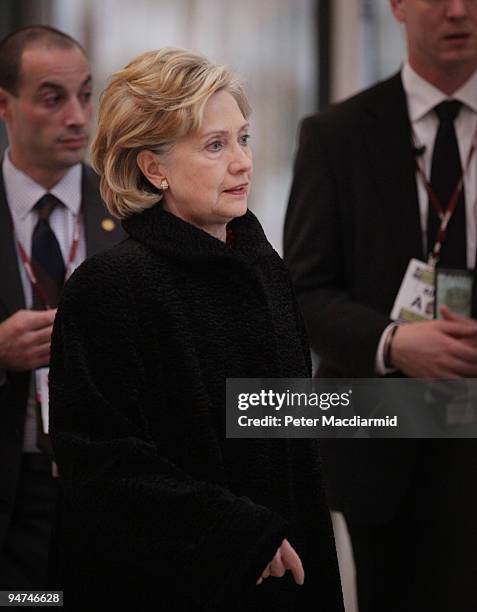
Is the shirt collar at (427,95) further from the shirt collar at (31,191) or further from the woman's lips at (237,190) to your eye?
the woman's lips at (237,190)

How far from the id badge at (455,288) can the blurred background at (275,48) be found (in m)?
2.18

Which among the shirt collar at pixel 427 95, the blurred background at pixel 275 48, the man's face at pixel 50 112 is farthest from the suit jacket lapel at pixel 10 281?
the blurred background at pixel 275 48

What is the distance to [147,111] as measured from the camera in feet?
6.45

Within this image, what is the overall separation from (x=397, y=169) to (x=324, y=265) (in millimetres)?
303

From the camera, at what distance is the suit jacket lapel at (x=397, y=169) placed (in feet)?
9.87

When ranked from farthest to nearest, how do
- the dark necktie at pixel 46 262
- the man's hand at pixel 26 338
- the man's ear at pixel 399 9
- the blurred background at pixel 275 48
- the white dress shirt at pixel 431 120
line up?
the blurred background at pixel 275 48 → the man's ear at pixel 399 9 → the white dress shirt at pixel 431 120 → the dark necktie at pixel 46 262 → the man's hand at pixel 26 338

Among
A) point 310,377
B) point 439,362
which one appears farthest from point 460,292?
point 310,377

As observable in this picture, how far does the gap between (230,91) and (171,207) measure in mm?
218

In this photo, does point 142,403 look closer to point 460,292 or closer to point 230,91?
point 230,91

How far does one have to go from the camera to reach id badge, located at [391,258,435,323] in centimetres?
297

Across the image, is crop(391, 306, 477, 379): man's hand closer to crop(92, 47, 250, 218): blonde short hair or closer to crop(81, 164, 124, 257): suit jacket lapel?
crop(81, 164, 124, 257): suit jacket lapel

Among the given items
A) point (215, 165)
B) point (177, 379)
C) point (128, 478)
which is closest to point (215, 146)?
point (215, 165)

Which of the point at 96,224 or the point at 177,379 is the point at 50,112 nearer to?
the point at 96,224

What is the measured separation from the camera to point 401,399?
9.50 ft
